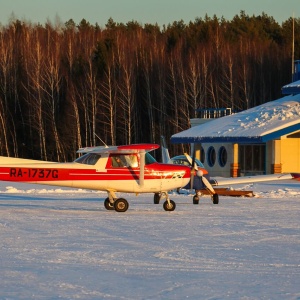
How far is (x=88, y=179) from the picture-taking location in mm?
22750

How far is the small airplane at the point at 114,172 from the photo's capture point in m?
22.4

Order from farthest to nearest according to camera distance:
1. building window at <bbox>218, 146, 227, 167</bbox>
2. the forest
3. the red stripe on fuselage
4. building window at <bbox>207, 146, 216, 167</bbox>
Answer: the forest, building window at <bbox>207, 146, 216, 167</bbox>, building window at <bbox>218, 146, 227, 167</bbox>, the red stripe on fuselage

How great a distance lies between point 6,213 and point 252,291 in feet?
37.8

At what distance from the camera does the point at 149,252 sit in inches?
583

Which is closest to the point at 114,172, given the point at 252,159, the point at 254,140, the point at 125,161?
the point at 125,161

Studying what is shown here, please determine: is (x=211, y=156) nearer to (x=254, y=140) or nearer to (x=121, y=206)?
(x=254, y=140)

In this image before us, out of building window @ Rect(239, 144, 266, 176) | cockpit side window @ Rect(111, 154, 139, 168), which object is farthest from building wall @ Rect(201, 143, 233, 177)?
cockpit side window @ Rect(111, 154, 139, 168)

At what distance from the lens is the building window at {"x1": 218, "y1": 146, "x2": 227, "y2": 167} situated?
49.4 m

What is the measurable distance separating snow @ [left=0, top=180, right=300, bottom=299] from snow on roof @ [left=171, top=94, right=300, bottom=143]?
19189 millimetres

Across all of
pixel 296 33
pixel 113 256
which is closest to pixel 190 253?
pixel 113 256

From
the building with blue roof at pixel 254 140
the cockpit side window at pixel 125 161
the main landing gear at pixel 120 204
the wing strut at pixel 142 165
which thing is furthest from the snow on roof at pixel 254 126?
the wing strut at pixel 142 165

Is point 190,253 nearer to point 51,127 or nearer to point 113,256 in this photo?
point 113,256

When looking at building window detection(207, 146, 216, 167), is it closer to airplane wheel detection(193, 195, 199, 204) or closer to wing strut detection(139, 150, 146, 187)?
airplane wheel detection(193, 195, 199, 204)

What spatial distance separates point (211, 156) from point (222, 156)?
120 centimetres
